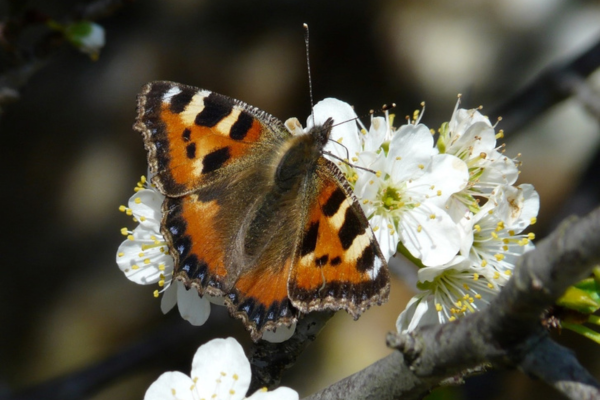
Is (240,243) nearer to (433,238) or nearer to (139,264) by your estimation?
(139,264)

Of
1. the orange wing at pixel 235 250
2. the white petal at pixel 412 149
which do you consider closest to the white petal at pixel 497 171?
the white petal at pixel 412 149

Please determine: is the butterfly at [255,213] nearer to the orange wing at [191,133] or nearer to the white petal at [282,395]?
the orange wing at [191,133]

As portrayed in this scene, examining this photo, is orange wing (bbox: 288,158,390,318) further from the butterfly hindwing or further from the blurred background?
the blurred background

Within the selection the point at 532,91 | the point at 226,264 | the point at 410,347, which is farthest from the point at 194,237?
the point at 532,91

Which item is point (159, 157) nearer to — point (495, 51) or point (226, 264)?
point (226, 264)

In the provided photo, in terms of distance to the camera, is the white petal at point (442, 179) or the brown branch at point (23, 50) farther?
the brown branch at point (23, 50)

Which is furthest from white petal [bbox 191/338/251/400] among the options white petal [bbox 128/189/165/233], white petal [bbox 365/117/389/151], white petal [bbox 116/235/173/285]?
white petal [bbox 365/117/389/151]
